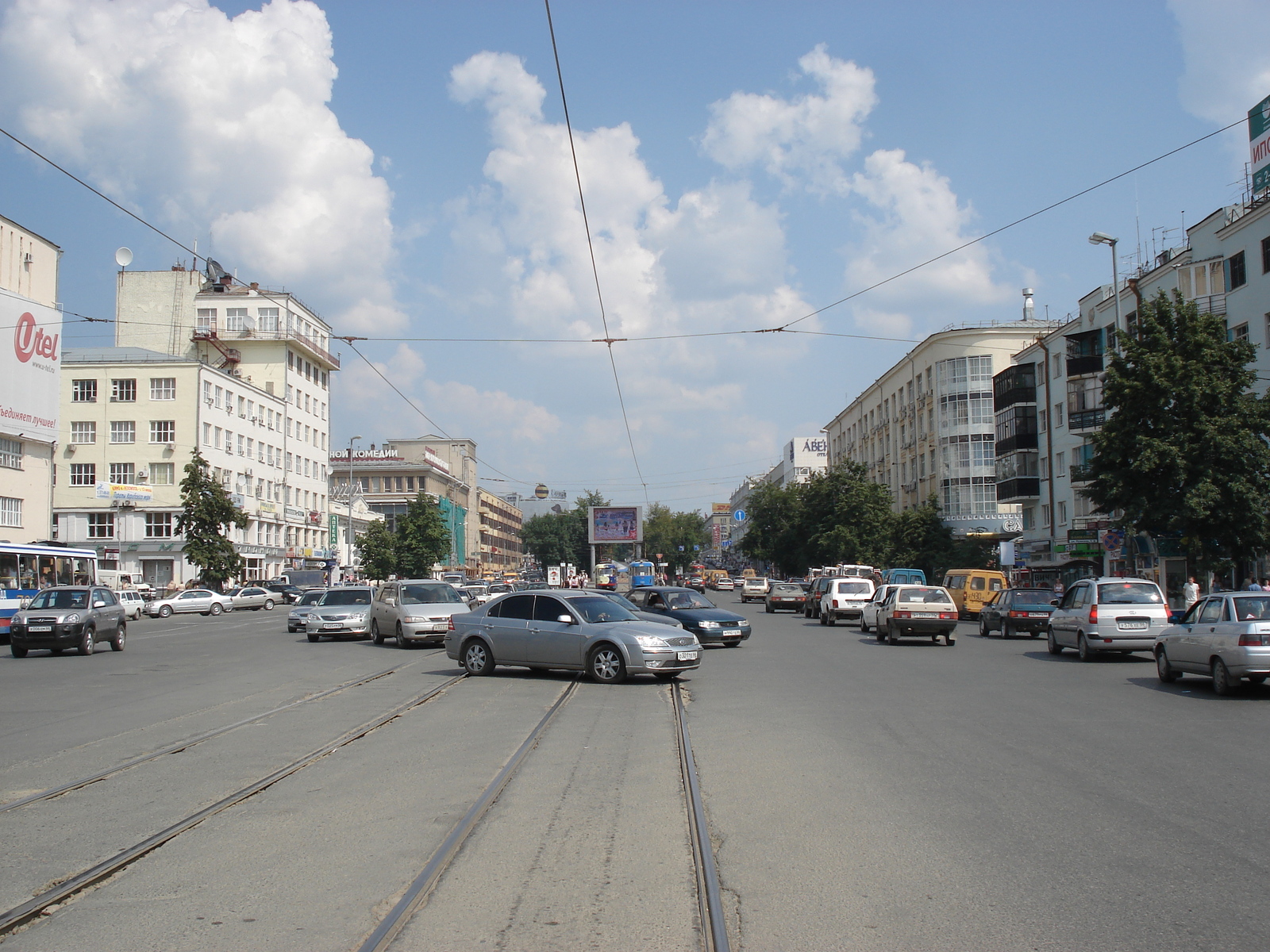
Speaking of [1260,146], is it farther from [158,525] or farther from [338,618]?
[158,525]

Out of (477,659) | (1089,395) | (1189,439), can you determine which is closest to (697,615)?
(477,659)

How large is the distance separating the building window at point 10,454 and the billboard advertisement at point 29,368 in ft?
2.39

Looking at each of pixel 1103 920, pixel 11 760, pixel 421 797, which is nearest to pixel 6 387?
pixel 11 760

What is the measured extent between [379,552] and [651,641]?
6365 cm

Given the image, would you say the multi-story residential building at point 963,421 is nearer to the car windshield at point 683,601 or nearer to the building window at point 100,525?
the car windshield at point 683,601

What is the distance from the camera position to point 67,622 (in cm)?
2489

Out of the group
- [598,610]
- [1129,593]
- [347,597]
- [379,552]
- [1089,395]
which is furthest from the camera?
[379,552]

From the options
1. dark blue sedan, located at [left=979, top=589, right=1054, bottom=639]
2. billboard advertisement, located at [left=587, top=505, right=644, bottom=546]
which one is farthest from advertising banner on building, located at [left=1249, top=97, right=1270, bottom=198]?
billboard advertisement, located at [left=587, top=505, right=644, bottom=546]

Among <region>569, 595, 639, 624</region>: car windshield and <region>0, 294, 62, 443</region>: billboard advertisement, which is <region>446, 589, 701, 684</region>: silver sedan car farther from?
<region>0, 294, 62, 443</region>: billboard advertisement

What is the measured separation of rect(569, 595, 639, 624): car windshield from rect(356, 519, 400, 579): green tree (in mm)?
61945

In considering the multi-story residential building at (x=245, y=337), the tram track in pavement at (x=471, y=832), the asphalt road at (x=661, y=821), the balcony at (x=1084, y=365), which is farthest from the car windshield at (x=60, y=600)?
the multi-story residential building at (x=245, y=337)

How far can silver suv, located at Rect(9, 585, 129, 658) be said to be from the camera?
24.6 metres

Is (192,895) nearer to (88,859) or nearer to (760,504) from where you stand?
(88,859)

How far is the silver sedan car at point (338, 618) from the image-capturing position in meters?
29.0
